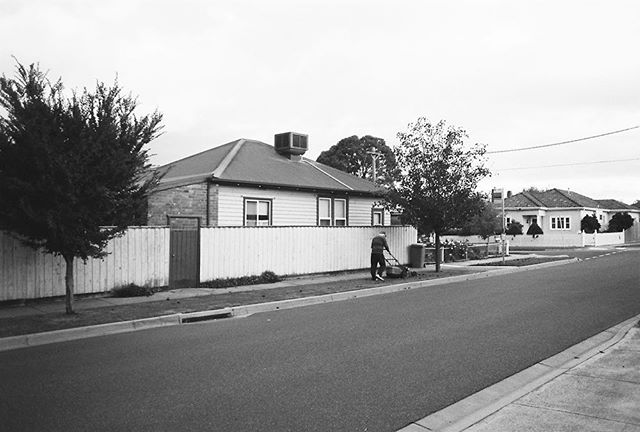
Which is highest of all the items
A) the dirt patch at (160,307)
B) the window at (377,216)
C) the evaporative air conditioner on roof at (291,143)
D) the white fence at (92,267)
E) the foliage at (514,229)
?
the evaporative air conditioner on roof at (291,143)

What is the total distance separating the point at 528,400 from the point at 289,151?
21416 millimetres

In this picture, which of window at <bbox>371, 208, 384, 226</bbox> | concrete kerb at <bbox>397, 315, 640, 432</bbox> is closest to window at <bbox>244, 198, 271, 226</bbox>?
window at <bbox>371, 208, 384, 226</bbox>

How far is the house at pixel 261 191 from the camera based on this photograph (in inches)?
755

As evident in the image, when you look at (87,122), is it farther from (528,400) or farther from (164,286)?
(528,400)

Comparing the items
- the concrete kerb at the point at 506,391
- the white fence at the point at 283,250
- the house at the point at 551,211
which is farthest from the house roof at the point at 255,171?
the house at the point at 551,211

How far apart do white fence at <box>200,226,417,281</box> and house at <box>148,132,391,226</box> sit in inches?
95.7

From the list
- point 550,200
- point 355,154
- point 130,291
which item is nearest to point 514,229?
point 550,200

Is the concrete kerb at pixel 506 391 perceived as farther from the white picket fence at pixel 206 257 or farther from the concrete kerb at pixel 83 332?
the white picket fence at pixel 206 257

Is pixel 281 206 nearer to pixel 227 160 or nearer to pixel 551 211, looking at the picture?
pixel 227 160

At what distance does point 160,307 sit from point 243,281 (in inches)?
195

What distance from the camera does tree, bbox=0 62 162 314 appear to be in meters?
10.2

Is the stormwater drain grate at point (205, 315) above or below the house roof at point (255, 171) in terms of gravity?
below

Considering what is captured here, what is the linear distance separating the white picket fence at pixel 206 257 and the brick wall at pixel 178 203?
2768 millimetres

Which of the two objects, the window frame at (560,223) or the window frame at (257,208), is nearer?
the window frame at (257,208)
